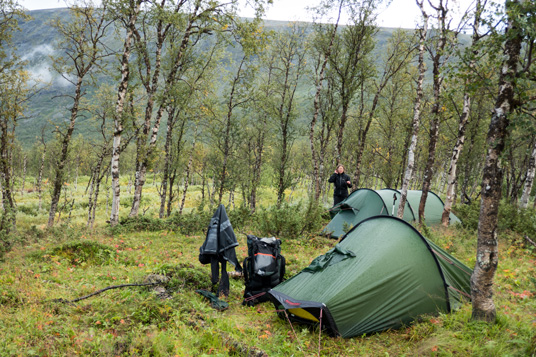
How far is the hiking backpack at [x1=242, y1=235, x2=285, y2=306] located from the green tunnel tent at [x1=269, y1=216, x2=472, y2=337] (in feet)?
1.27

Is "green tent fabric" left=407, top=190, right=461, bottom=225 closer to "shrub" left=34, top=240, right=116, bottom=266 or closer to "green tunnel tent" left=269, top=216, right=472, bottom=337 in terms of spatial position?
"green tunnel tent" left=269, top=216, right=472, bottom=337

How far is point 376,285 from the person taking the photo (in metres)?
6.10

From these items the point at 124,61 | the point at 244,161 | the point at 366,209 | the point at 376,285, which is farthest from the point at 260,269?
the point at 244,161

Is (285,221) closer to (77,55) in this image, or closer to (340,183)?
(340,183)

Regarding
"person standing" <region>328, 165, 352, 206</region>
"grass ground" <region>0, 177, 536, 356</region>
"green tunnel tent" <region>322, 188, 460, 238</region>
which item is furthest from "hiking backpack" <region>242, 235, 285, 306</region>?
"person standing" <region>328, 165, 352, 206</region>

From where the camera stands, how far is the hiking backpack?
7195mm

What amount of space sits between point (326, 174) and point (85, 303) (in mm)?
35699

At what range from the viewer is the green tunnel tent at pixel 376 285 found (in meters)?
5.88

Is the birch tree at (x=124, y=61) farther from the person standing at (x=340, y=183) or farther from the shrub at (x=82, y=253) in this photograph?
the person standing at (x=340, y=183)

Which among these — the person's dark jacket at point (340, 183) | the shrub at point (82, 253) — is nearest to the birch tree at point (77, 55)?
the shrub at point (82, 253)

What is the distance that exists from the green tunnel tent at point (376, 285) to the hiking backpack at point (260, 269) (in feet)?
1.27

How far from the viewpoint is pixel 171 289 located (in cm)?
684

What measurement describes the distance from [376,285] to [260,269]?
8.54ft

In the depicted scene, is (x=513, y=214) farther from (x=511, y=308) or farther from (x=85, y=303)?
(x=85, y=303)
